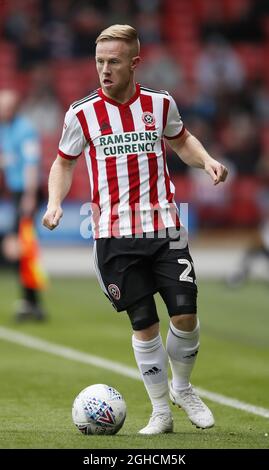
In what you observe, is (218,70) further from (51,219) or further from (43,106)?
(51,219)

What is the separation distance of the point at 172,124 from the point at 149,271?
2.85 feet

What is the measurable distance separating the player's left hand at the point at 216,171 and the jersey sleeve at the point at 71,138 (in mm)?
720

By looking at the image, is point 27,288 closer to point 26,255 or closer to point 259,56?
point 26,255

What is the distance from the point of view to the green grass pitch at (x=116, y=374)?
20.2ft

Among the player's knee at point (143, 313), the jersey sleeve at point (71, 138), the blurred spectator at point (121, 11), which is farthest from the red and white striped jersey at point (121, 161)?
the blurred spectator at point (121, 11)

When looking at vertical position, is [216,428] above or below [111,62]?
below

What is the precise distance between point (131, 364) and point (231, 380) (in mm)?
1100

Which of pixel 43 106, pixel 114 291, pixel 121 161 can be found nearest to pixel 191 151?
pixel 121 161

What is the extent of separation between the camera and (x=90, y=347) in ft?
33.9

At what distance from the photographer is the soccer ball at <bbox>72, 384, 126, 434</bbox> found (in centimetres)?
630

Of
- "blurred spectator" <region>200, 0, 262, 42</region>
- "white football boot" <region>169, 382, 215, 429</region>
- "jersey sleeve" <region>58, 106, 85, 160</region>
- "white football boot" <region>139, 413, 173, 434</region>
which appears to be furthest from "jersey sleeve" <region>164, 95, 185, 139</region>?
"blurred spectator" <region>200, 0, 262, 42</region>

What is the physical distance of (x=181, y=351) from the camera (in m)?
6.49

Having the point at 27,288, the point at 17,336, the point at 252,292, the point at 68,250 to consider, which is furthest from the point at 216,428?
the point at 68,250

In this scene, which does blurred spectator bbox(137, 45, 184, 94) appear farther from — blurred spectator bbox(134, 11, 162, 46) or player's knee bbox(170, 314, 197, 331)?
player's knee bbox(170, 314, 197, 331)
